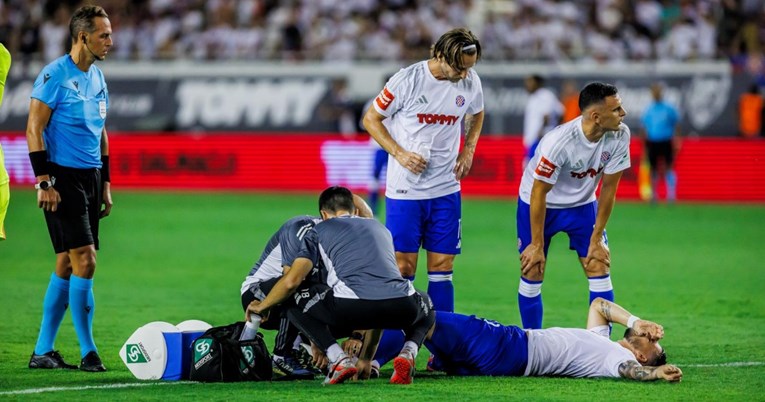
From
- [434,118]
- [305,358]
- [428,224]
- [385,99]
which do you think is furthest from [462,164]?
[305,358]

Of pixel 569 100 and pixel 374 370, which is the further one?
pixel 569 100

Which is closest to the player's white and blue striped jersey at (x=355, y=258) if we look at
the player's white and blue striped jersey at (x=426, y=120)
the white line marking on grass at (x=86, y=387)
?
the white line marking on grass at (x=86, y=387)

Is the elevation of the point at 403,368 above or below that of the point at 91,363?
above

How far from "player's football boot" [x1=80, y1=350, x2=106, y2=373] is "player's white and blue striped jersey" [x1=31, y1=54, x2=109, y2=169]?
54.6 inches

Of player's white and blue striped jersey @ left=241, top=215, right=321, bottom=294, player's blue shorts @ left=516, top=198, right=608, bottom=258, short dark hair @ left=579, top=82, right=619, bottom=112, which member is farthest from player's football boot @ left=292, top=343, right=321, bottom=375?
short dark hair @ left=579, top=82, right=619, bottom=112

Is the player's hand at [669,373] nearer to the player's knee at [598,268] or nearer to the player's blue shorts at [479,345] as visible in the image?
the player's blue shorts at [479,345]

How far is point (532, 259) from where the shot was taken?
925 centimetres

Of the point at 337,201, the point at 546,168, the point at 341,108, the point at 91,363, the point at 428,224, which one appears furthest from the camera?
the point at 341,108

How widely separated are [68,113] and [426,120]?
281 cm

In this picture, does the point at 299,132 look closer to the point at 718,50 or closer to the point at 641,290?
the point at 718,50

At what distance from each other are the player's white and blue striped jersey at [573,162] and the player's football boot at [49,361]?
12.5 feet

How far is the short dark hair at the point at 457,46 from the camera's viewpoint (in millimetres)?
9188

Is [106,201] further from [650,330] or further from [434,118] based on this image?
[650,330]

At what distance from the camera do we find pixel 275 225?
19.5 m
